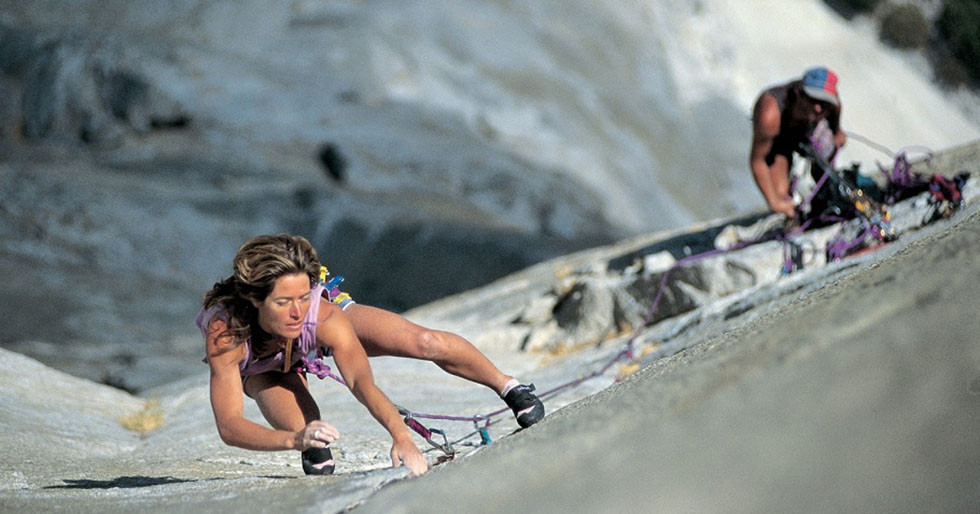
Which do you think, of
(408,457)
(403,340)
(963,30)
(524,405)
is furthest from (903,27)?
(408,457)

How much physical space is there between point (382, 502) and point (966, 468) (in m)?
1.34

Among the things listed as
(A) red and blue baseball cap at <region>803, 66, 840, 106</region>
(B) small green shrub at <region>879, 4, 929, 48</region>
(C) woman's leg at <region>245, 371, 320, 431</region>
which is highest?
(B) small green shrub at <region>879, 4, 929, 48</region>

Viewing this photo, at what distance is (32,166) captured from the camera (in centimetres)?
1555

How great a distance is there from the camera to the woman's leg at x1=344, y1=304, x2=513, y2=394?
4.03 meters

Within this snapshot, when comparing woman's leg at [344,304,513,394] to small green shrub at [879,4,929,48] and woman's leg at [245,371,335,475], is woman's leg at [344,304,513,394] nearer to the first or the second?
woman's leg at [245,371,335,475]

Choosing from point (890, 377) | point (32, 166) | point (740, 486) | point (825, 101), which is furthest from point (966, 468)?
point (32, 166)

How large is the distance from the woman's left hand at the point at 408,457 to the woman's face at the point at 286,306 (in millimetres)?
588

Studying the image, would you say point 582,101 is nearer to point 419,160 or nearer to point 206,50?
point 419,160

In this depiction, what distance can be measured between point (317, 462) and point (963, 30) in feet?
130

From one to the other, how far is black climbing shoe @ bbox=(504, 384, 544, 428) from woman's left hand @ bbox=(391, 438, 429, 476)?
88 cm

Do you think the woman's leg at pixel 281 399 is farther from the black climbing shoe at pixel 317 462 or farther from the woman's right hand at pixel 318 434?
the woman's right hand at pixel 318 434

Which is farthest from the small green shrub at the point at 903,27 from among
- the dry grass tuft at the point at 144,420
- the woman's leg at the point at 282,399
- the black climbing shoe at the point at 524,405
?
the woman's leg at the point at 282,399

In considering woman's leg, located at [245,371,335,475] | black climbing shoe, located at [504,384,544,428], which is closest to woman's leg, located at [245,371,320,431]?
woman's leg, located at [245,371,335,475]

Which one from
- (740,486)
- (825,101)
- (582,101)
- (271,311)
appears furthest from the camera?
(582,101)
